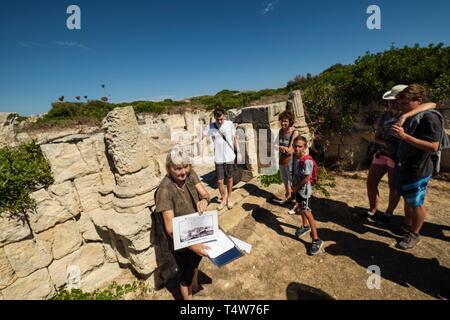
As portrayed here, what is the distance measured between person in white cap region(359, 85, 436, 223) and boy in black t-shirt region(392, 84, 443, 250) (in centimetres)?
35

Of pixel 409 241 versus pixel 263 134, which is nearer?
pixel 409 241

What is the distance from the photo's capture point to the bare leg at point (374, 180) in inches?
139

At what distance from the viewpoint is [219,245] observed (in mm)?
2402

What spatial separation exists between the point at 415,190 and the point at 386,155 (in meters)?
0.85

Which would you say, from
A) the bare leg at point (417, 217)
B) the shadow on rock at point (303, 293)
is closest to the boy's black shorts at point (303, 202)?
the shadow on rock at point (303, 293)

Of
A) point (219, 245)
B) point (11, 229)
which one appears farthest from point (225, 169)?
point (11, 229)

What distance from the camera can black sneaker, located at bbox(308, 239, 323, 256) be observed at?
305 cm

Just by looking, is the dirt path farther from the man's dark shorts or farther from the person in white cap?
the man's dark shorts

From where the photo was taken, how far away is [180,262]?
7.39 feet

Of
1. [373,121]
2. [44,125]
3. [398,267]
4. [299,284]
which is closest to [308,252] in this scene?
Result: [299,284]

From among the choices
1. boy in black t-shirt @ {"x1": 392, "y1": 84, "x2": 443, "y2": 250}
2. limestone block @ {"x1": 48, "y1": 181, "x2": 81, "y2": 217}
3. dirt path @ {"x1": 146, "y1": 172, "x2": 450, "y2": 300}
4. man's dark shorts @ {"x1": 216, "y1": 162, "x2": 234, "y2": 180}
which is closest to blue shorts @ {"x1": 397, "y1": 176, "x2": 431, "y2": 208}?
boy in black t-shirt @ {"x1": 392, "y1": 84, "x2": 443, "y2": 250}

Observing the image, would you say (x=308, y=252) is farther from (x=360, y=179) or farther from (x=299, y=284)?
(x=360, y=179)

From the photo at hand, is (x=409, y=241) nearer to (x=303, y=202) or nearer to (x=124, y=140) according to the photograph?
(x=303, y=202)
